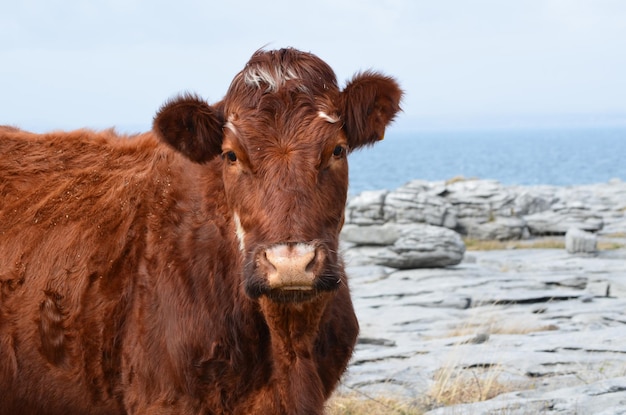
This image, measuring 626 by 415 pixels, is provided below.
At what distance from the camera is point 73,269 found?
566cm

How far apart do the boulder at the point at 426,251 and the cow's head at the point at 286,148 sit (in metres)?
14.8

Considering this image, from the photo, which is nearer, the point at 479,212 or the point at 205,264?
the point at 205,264

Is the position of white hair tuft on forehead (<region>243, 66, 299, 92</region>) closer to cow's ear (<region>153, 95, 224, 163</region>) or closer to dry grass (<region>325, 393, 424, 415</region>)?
cow's ear (<region>153, 95, 224, 163</region>)

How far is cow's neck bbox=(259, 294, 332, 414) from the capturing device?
4.96m

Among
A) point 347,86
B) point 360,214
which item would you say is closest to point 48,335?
point 347,86

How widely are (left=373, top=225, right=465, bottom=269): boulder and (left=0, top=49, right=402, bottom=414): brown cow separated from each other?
1450 centimetres

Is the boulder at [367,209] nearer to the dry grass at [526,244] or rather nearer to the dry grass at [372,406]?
the dry grass at [526,244]

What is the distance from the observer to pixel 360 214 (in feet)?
87.5

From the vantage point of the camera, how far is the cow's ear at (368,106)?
5.16 meters

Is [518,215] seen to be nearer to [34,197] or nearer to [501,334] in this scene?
[501,334]

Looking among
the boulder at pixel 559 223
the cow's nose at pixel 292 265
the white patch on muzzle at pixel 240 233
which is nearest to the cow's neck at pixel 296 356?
the white patch on muzzle at pixel 240 233

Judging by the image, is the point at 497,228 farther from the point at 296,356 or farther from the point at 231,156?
the point at 231,156

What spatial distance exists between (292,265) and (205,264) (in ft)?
3.66

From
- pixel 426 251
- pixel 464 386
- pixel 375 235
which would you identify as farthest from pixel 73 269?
pixel 375 235
